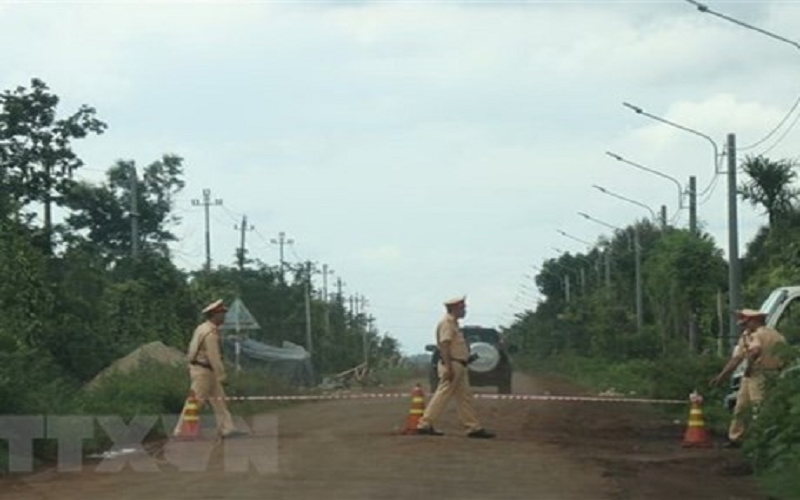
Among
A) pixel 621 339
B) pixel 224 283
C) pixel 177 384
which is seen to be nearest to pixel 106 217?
pixel 224 283

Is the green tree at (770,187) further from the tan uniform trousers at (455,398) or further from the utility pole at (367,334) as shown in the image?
the utility pole at (367,334)

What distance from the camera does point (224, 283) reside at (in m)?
70.8

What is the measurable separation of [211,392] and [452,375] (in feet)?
11.0

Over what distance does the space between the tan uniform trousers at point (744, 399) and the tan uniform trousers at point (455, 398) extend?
132 inches

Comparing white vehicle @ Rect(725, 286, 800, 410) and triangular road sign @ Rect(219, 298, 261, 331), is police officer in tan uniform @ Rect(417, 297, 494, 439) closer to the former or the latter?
white vehicle @ Rect(725, 286, 800, 410)

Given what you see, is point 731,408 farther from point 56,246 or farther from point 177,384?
point 56,246

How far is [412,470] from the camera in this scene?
1759 centimetres

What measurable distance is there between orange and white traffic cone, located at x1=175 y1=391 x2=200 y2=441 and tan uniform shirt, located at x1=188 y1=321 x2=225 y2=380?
466 mm

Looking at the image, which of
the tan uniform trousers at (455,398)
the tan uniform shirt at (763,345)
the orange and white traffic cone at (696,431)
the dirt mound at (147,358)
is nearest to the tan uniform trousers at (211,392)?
the tan uniform trousers at (455,398)

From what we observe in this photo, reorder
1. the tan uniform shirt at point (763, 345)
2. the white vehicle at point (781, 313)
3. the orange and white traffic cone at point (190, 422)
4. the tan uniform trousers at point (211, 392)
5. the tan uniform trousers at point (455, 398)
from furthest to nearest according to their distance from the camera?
1. the white vehicle at point (781, 313)
2. the tan uniform trousers at point (211, 392)
3. the orange and white traffic cone at point (190, 422)
4. the tan uniform trousers at point (455, 398)
5. the tan uniform shirt at point (763, 345)

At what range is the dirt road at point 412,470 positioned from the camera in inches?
619

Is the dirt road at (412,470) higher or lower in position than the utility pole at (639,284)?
lower

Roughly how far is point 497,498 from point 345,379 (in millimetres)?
59416

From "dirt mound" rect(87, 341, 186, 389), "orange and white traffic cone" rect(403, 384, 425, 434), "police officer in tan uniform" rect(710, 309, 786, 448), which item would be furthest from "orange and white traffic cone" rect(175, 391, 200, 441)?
"dirt mound" rect(87, 341, 186, 389)
